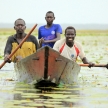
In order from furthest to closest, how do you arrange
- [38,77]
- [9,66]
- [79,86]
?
[9,66] → [79,86] → [38,77]

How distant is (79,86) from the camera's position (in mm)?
13281

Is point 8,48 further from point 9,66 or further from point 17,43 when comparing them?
point 9,66

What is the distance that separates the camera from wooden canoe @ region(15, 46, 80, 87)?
480 inches

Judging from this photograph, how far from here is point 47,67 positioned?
12281 mm

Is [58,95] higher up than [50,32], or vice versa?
[50,32]

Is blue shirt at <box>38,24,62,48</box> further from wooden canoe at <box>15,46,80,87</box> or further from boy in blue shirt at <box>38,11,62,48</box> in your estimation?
wooden canoe at <box>15,46,80,87</box>

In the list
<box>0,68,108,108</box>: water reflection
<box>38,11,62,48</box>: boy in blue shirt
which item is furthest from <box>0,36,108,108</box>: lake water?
<box>38,11,62,48</box>: boy in blue shirt

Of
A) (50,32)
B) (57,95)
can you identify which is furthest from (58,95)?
(50,32)

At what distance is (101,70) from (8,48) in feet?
15.0

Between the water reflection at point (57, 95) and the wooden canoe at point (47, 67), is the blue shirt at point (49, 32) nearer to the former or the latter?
the water reflection at point (57, 95)

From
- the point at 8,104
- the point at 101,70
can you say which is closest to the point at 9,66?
the point at 101,70

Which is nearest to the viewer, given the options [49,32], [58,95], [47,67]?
[58,95]

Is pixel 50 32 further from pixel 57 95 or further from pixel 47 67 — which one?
pixel 57 95

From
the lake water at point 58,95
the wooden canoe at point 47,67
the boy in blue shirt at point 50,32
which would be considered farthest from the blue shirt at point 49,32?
the wooden canoe at point 47,67
